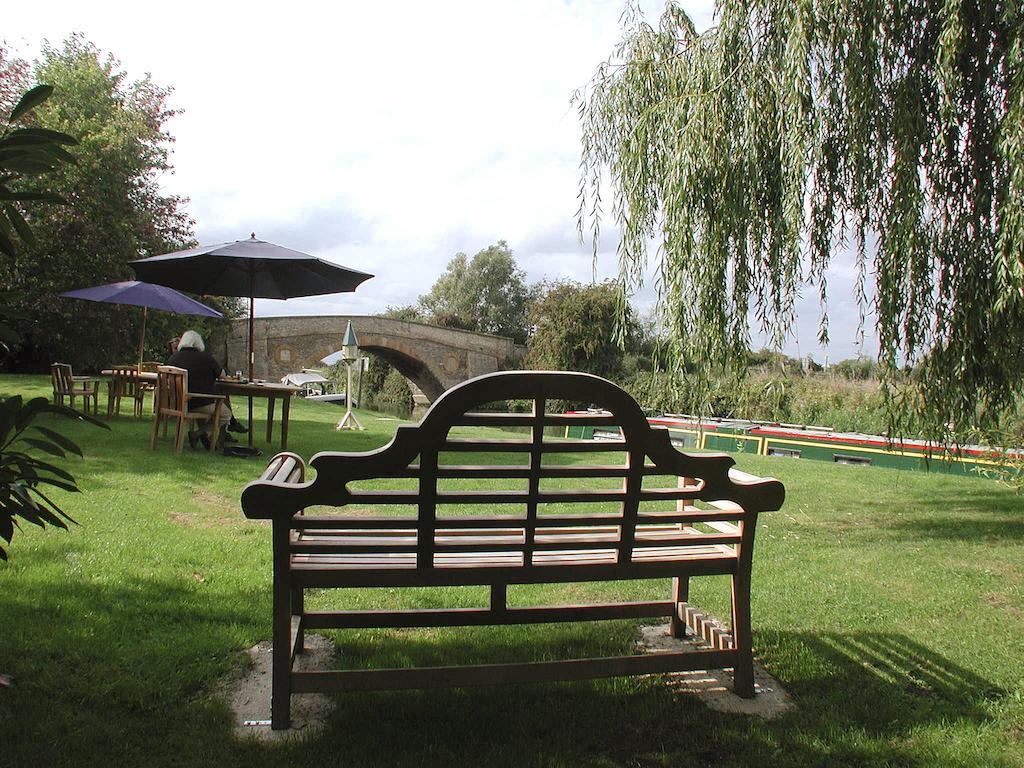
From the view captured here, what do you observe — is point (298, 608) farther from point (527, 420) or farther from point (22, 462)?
point (527, 420)

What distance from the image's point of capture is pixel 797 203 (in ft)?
14.4

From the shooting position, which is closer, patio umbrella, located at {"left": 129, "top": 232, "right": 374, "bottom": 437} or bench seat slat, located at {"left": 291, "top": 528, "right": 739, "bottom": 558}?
bench seat slat, located at {"left": 291, "top": 528, "right": 739, "bottom": 558}

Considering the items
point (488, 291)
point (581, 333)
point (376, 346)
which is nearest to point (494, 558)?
point (581, 333)

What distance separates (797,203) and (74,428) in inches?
299

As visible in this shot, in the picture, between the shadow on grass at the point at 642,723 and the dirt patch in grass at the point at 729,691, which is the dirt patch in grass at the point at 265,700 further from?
the dirt patch in grass at the point at 729,691

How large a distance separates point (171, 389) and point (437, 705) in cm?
588

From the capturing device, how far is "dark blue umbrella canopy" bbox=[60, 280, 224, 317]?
367 inches

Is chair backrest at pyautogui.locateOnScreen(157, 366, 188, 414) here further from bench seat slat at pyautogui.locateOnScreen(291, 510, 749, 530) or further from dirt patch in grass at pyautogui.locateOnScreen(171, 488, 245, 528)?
bench seat slat at pyautogui.locateOnScreen(291, 510, 749, 530)

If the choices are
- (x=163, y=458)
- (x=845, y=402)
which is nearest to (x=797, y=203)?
(x=163, y=458)

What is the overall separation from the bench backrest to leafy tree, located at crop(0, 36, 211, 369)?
16.6m

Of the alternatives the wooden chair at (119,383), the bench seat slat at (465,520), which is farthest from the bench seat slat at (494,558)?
the wooden chair at (119,383)

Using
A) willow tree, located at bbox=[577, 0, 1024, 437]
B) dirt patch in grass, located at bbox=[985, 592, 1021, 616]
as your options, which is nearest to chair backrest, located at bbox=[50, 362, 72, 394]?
willow tree, located at bbox=[577, 0, 1024, 437]

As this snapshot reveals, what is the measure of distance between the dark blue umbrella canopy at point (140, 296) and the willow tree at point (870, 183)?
6.71 metres

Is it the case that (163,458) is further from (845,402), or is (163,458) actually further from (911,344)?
(845,402)
